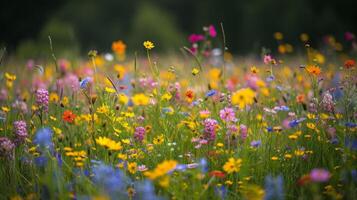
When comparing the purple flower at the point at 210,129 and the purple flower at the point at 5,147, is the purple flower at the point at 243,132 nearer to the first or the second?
the purple flower at the point at 210,129

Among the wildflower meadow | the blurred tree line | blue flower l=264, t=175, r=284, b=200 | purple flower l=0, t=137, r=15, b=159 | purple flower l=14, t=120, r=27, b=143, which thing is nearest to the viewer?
blue flower l=264, t=175, r=284, b=200

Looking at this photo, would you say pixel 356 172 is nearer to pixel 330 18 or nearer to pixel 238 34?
pixel 330 18

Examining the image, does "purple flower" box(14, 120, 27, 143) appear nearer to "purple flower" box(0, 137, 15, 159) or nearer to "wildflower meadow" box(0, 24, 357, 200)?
"wildflower meadow" box(0, 24, 357, 200)

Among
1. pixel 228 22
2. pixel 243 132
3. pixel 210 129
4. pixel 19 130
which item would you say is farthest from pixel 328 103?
pixel 228 22

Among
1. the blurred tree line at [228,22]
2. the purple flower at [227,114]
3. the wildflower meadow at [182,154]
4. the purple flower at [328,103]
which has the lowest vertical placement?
the wildflower meadow at [182,154]

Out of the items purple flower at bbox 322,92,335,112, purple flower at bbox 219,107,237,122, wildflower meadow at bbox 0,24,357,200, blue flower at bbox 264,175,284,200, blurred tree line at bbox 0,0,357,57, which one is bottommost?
blue flower at bbox 264,175,284,200

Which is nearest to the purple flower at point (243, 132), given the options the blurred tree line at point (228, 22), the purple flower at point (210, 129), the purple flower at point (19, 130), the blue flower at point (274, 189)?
the purple flower at point (210, 129)

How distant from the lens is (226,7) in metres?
→ 20.8

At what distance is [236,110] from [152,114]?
0.55 metres

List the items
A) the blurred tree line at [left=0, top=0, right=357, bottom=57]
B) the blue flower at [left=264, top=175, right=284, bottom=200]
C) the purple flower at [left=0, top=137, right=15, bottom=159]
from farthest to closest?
the blurred tree line at [left=0, top=0, right=357, bottom=57]
the purple flower at [left=0, top=137, right=15, bottom=159]
the blue flower at [left=264, top=175, right=284, bottom=200]

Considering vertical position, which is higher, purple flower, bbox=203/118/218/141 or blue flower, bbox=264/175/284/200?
purple flower, bbox=203/118/218/141

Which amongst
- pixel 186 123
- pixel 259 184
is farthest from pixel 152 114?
pixel 259 184

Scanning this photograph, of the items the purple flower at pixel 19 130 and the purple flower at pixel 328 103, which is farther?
the purple flower at pixel 328 103

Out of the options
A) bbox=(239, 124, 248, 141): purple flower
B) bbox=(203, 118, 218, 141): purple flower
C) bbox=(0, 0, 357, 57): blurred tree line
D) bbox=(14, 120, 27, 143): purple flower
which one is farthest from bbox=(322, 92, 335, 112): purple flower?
bbox=(0, 0, 357, 57): blurred tree line
